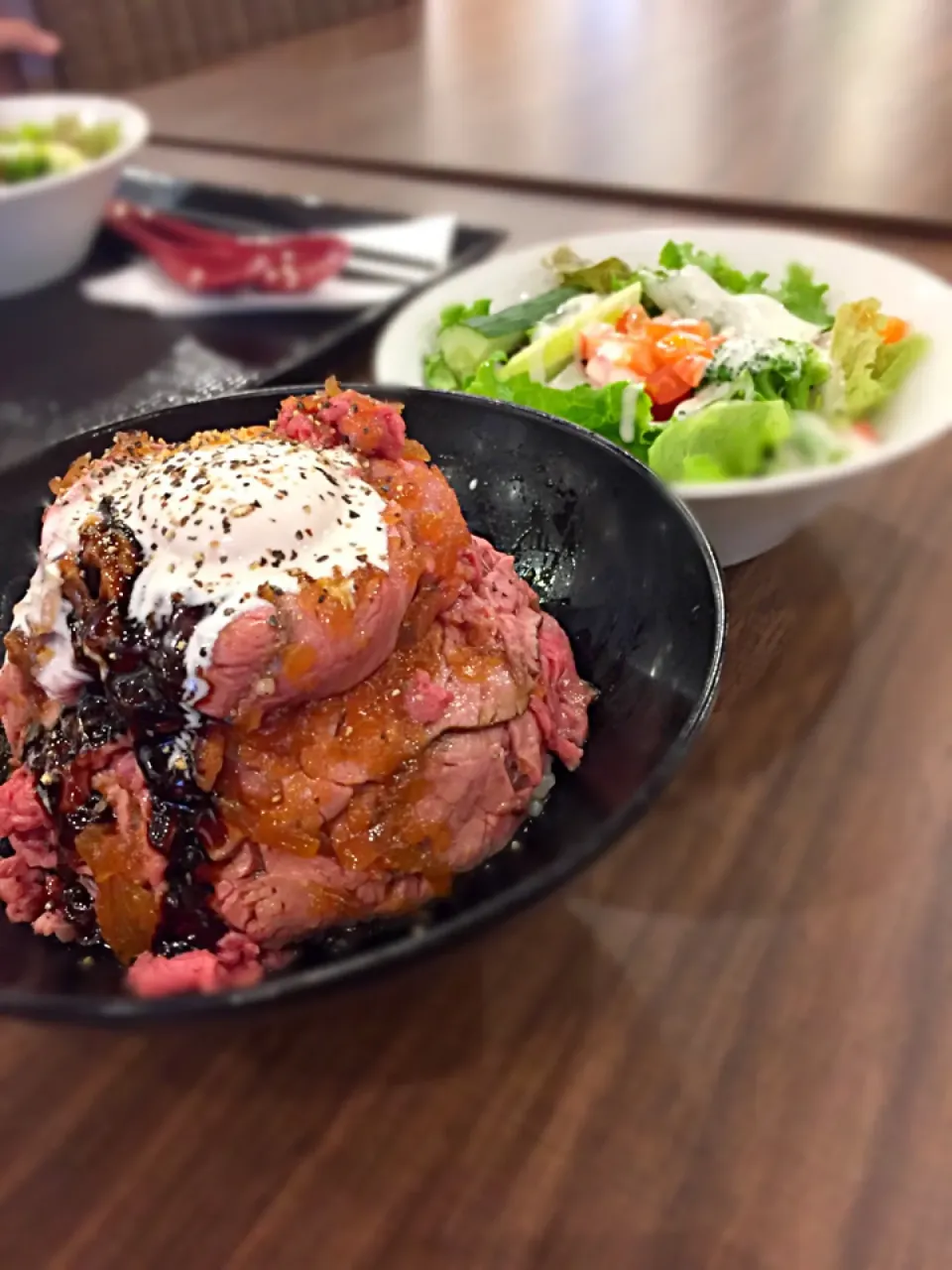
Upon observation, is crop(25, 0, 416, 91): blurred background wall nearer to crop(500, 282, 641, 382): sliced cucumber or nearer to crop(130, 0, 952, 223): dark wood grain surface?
crop(130, 0, 952, 223): dark wood grain surface

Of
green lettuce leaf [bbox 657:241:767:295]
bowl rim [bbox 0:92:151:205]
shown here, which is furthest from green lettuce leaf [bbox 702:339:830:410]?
bowl rim [bbox 0:92:151:205]

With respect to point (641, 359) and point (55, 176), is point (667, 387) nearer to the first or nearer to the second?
point (641, 359)

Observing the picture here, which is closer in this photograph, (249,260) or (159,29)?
(249,260)

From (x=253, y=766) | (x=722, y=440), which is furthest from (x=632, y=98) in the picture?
(x=253, y=766)

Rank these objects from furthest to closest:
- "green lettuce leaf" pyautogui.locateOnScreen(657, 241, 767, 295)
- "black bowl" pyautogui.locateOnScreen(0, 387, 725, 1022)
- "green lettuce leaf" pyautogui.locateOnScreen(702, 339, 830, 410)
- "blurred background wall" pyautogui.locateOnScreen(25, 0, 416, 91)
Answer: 1. "blurred background wall" pyautogui.locateOnScreen(25, 0, 416, 91)
2. "green lettuce leaf" pyautogui.locateOnScreen(657, 241, 767, 295)
3. "green lettuce leaf" pyautogui.locateOnScreen(702, 339, 830, 410)
4. "black bowl" pyautogui.locateOnScreen(0, 387, 725, 1022)

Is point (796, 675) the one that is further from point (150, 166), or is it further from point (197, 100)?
point (197, 100)

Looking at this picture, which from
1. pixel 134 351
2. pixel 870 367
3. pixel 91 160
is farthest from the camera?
pixel 91 160

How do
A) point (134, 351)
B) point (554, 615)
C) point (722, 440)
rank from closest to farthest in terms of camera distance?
point (554, 615)
point (722, 440)
point (134, 351)

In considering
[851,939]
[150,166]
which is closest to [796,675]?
[851,939]
